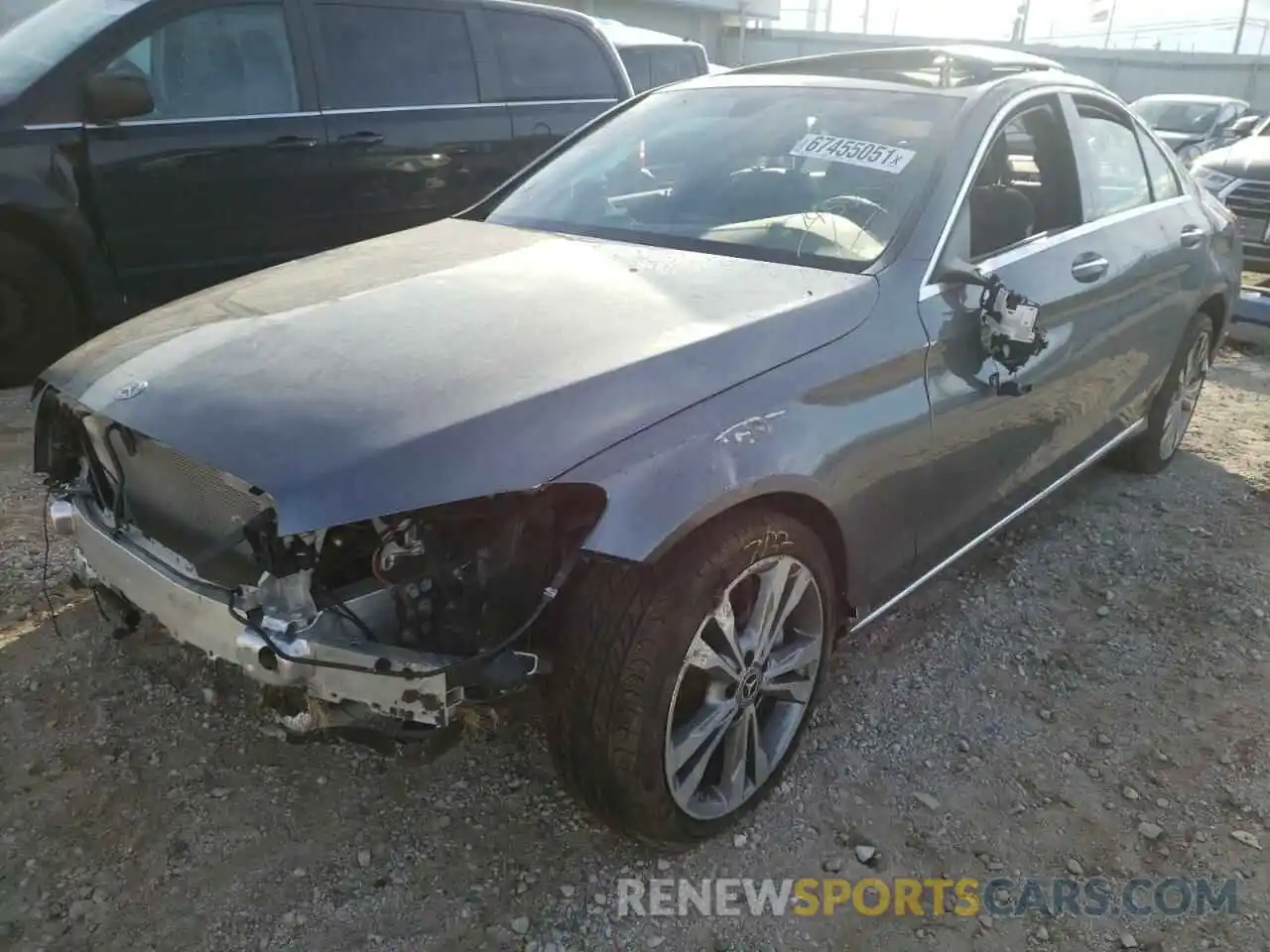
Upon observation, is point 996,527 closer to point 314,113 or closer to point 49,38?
point 314,113

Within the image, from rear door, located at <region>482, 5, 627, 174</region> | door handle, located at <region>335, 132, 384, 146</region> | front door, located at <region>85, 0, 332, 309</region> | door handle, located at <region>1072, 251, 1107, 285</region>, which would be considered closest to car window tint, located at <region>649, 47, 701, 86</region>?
rear door, located at <region>482, 5, 627, 174</region>

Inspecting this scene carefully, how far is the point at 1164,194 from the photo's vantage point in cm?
410

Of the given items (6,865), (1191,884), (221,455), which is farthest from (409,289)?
(1191,884)

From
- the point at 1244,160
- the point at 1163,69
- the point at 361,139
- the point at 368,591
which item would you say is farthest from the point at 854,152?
the point at 1163,69

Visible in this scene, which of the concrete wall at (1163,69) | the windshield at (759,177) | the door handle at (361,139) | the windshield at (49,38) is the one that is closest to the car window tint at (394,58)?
the door handle at (361,139)

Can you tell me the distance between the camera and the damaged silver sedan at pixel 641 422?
193 centimetres

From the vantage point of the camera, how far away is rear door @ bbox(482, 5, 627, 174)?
5.95 m

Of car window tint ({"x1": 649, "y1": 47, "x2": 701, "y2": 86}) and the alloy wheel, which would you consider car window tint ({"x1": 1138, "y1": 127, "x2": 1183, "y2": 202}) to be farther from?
car window tint ({"x1": 649, "y1": 47, "x2": 701, "y2": 86})

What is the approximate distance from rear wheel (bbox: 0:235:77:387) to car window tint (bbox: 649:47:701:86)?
253 inches

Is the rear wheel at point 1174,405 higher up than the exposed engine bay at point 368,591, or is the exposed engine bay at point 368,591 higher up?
the exposed engine bay at point 368,591

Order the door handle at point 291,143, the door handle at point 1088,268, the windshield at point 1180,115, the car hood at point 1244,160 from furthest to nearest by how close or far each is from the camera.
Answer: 1. the windshield at point 1180,115
2. the car hood at point 1244,160
3. the door handle at point 291,143
4. the door handle at point 1088,268

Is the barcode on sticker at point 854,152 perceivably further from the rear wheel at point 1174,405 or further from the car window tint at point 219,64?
the car window tint at point 219,64

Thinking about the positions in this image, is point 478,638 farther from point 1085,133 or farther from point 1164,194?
point 1164,194

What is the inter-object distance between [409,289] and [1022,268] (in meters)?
1.77
